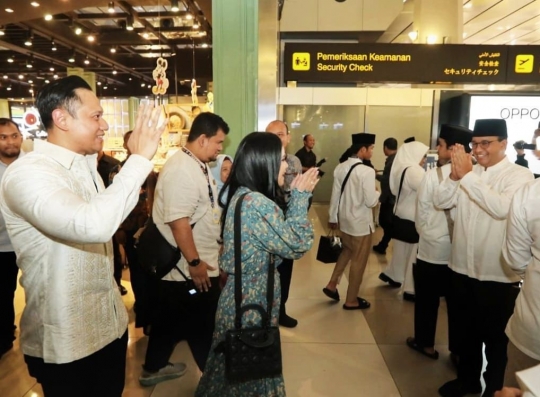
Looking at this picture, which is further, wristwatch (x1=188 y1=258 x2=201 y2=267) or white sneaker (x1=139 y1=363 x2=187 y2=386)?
white sneaker (x1=139 y1=363 x2=187 y2=386)

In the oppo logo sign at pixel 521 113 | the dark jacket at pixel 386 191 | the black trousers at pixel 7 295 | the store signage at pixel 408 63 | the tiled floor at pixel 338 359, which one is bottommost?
the tiled floor at pixel 338 359

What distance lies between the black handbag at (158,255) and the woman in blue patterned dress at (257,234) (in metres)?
0.68

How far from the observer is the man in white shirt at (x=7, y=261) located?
3.25m

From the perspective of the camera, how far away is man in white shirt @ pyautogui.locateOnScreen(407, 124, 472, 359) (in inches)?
124

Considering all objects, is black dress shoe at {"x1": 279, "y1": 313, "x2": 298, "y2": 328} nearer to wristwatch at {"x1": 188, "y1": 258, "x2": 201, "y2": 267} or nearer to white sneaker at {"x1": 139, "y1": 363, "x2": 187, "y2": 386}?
white sneaker at {"x1": 139, "y1": 363, "x2": 187, "y2": 386}

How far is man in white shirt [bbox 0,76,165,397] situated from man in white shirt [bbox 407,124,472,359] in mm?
2408

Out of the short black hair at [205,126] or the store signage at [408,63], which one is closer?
the short black hair at [205,126]

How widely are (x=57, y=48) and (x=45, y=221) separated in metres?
15.6

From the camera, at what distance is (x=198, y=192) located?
2.46 meters

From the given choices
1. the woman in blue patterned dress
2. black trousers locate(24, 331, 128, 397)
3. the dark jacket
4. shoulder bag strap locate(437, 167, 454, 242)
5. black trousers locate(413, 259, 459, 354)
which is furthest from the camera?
the dark jacket

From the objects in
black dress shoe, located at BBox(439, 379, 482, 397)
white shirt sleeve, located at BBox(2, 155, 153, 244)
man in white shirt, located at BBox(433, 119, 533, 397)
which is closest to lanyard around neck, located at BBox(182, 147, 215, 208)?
white shirt sleeve, located at BBox(2, 155, 153, 244)

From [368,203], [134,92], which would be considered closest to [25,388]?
[368,203]

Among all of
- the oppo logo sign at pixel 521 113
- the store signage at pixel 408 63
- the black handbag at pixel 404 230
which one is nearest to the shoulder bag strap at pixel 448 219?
the black handbag at pixel 404 230

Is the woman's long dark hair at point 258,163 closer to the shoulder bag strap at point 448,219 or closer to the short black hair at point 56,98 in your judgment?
the short black hair at point 56,98
